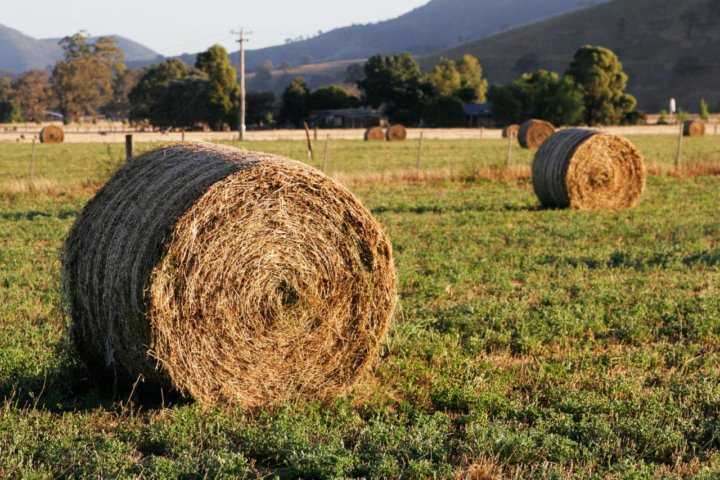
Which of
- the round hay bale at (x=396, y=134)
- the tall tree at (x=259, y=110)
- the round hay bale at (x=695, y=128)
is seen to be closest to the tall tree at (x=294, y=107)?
the tall tree at (x=259, y=110)

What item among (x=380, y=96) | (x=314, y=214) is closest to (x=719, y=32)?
(x=380, y=96)

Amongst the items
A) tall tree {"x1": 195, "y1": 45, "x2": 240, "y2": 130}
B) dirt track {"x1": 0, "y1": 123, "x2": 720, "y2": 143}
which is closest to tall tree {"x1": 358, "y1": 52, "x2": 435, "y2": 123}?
tall tree {"x1": 195, "y1": 45, "x2": 240, "y2": 130}

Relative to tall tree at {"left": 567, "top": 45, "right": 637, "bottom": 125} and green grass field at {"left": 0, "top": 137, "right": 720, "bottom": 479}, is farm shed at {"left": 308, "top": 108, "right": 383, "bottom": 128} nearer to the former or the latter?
tall tree at {"left": 567, "top": 45, "right": 637, "bottom": 125}

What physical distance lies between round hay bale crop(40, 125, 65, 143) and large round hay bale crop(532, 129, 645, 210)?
4107cm

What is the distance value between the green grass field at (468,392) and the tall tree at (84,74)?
364 feet

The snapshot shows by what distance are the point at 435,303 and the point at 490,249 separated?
Result: 367cm

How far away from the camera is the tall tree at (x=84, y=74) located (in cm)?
12181

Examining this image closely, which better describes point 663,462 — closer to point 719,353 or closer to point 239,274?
point 719,353

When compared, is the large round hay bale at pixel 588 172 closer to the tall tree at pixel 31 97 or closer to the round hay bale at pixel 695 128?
the round hay bale at pixel 695 128

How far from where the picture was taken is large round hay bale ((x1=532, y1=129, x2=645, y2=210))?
58.2 ft

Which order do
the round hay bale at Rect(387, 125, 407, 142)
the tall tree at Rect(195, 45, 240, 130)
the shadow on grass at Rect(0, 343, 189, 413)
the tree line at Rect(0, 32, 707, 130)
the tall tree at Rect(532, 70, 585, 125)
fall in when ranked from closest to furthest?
the shadow on grass at Rect(0, 343, 189, 413) → the round hay bale at Rect(387, 125, 407, 142) → the tall tree at Rect(532, 70, 585, 125) → the tall tree at Rect(195, 45, 240, 130) → the tree line at Rect(0, 32, 707, 130)

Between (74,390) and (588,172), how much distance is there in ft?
43.4

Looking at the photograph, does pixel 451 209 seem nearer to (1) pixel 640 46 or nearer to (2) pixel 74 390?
(2) pixel 74 390

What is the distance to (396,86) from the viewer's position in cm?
8975
